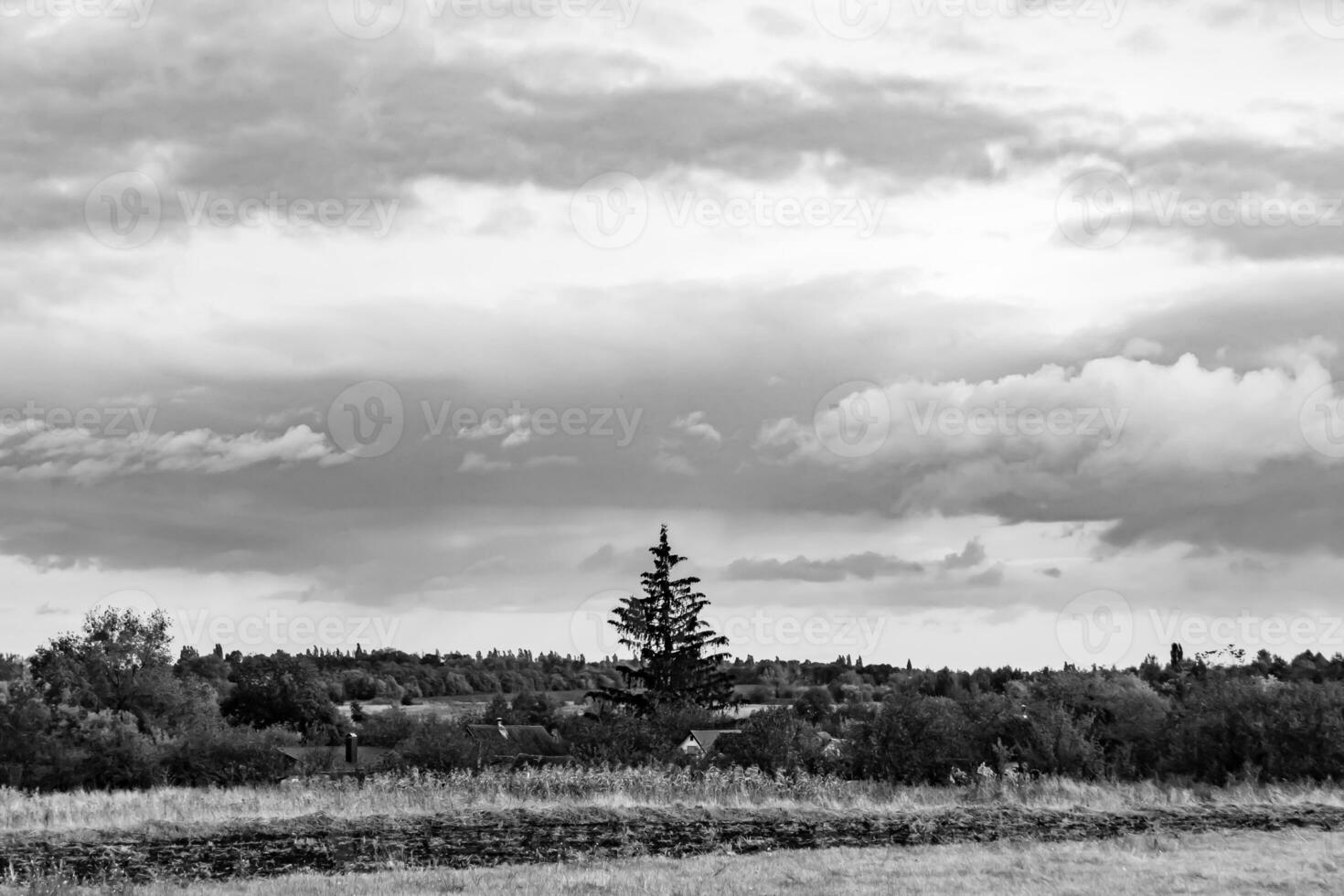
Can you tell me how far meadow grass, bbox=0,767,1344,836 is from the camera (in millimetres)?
29297

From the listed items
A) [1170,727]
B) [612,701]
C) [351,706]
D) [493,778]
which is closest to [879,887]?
[493,778]

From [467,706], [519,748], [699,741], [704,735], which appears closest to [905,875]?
[699,741]

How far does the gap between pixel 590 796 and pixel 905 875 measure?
13.5 metres

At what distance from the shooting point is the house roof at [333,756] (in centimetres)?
4678

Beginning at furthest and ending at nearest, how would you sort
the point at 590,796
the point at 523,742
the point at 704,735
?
the point at 523,742
the point at 704,735
the point at 590,796

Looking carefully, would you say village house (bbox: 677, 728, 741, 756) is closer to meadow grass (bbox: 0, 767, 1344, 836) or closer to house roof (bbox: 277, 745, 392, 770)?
meadow grass (bbox: 0, 767, 1344, 836)

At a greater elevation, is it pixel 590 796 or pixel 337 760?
pixel 590 796

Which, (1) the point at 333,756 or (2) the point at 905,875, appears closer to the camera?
(2) the point at 905,875

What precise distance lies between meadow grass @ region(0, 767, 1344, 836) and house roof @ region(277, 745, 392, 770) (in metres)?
8.37

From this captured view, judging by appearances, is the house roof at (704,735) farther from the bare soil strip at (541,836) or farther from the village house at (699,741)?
the bare soil strip at (541,836)

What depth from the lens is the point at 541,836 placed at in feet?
84.8

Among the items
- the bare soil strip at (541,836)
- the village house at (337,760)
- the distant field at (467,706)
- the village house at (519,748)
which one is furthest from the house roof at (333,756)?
the distant field at (467,706)

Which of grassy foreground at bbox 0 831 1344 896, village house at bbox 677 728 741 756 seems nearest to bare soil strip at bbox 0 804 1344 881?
grassy foreground at bbox 0 831 1344 896

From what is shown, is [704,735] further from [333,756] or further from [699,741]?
[333,756]
